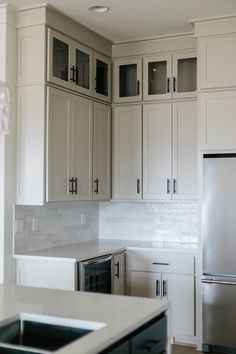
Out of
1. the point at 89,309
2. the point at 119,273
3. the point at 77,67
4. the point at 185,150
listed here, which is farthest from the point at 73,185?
the point at 89,309

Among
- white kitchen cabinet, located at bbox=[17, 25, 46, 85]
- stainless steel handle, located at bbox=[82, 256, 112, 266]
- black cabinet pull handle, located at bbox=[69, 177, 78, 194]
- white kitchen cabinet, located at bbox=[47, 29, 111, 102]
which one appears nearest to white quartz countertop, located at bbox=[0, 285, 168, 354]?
stainless steel handle, located at bbox=[82, 256, 112, 266]

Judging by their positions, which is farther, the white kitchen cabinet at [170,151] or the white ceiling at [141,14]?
the white kitchen cabinet at [170,151]

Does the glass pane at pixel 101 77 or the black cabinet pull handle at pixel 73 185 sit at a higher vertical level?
the glass pane at pixel 101 77

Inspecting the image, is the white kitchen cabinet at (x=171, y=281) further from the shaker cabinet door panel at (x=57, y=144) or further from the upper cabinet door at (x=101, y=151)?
the shaker cabinet door panel at (x=57, y=144)

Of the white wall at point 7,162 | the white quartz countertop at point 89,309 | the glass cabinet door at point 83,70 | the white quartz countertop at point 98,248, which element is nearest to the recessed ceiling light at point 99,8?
the glass cabinet door at point 83,70

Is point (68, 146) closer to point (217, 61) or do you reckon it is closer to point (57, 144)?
point (57, 144)

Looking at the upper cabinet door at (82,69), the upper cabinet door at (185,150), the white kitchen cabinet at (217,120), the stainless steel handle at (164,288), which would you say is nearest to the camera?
the white kitchen cabinet at (217,120)

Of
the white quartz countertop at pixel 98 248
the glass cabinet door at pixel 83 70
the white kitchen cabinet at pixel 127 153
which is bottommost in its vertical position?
the white quartz countertop at pixel 98 248

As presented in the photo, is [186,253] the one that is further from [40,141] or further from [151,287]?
[40,141]

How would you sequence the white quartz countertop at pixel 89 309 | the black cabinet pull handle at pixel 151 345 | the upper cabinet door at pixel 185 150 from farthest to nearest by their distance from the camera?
the upper cabinet door at pixel 185 150 → the black cabinet pull handle at pixel 151 345 → the white quartz countertop at pixel 89 309

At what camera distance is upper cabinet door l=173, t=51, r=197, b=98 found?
15.7ft

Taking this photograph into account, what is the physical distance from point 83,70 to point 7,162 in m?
1.20

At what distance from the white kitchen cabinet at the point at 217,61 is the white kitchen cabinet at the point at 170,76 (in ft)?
1.47

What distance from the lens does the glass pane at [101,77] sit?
15.8 ft
